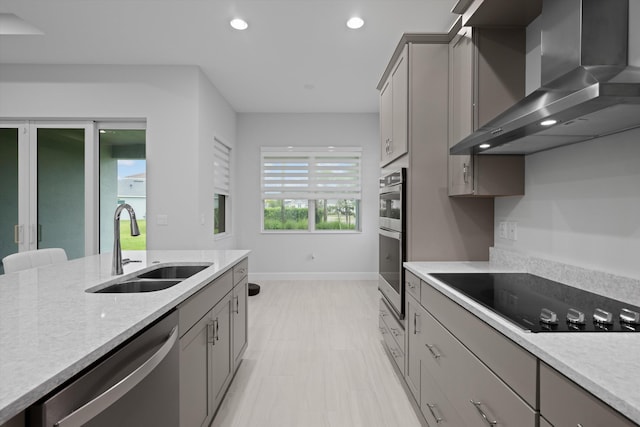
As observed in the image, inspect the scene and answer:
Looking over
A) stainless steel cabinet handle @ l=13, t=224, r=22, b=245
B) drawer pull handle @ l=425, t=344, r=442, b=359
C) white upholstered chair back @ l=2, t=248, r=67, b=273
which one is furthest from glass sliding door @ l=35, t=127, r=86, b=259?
drawer pull handle @ l=425, t=344, r=442, b=359

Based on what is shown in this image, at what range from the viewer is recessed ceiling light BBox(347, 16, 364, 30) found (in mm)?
2723

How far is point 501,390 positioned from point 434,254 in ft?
3.94

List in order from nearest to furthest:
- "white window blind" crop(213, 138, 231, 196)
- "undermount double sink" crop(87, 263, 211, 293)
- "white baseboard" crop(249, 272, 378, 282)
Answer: "undermount double sink" crop(87, 263, 211, 293), "white window blind" crop(213, 138, 231, 196), "white baseboard" crop(249, 272, 378, 282)

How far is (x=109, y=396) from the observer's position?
29.9 inches

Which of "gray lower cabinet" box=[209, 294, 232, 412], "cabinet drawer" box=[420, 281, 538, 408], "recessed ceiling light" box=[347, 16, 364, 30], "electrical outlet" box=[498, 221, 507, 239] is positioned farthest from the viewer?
"recessed ceiling light" box=[347, 16, 364, 30]

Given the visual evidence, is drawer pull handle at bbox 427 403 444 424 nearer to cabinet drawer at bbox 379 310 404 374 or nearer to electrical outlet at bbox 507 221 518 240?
cabinet drawer at bbox 379 310 404 374

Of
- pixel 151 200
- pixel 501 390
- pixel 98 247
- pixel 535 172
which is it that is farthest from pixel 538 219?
pixel 98 247

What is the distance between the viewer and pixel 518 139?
1.41 meters

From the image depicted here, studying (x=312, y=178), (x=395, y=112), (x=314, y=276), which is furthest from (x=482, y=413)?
(x=312, y=178)

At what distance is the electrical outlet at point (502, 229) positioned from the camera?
203cm

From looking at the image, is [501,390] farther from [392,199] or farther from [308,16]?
[308,16]

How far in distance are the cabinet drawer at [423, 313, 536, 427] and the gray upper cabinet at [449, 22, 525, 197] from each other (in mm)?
878

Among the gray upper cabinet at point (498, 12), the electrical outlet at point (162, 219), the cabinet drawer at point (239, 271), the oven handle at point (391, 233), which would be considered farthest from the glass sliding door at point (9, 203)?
the gray upper cabinet at point (498, 12)

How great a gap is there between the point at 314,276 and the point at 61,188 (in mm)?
3623
